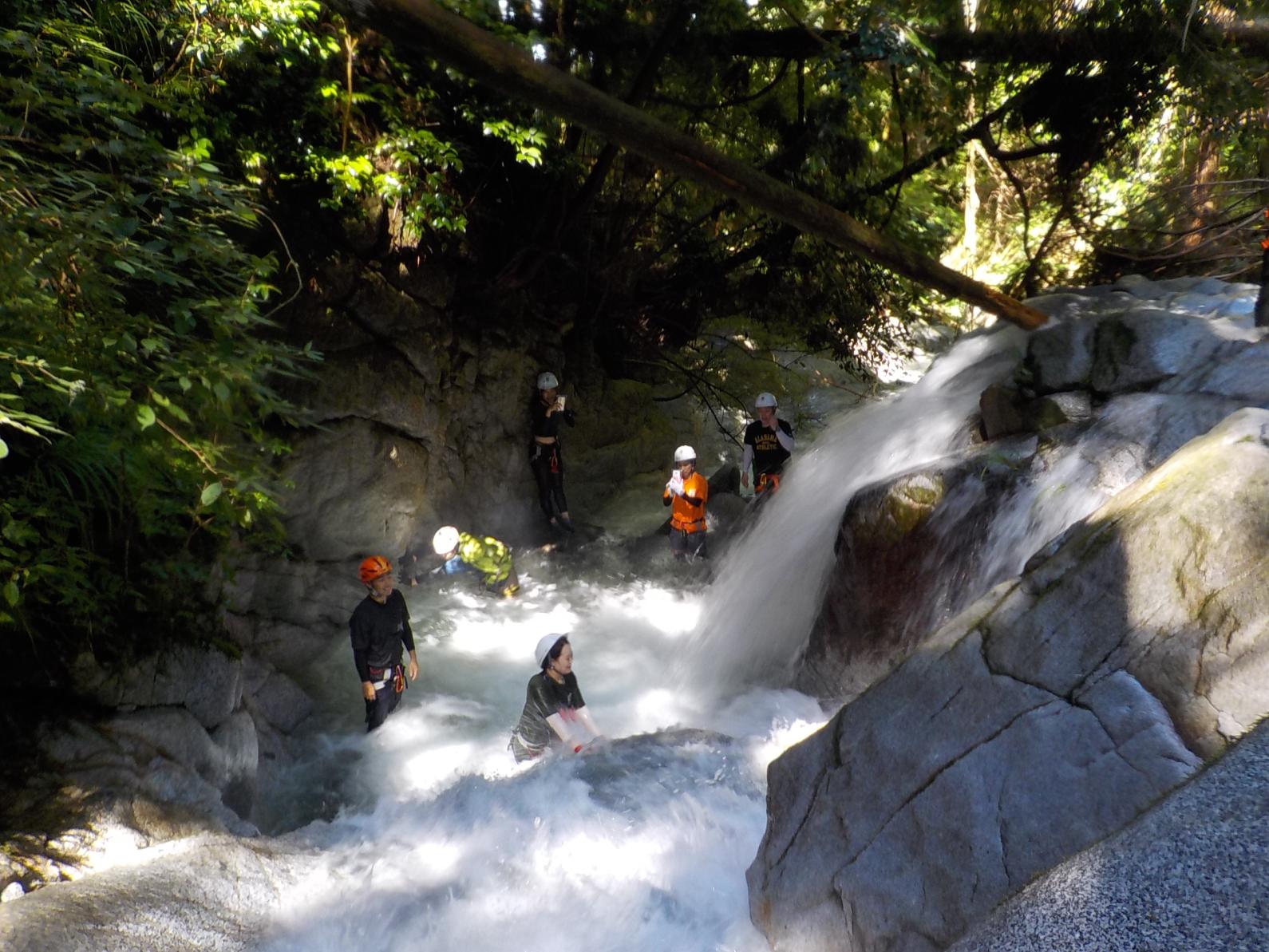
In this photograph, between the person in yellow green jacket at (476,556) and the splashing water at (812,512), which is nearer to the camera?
the splashing water at (812,512)

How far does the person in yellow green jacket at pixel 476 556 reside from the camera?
7.66 metres

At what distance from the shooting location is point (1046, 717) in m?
2.44

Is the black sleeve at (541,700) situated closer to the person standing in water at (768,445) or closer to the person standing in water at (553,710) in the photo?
the person standing in water at (553,710)

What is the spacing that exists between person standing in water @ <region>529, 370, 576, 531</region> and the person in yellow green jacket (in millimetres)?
1366

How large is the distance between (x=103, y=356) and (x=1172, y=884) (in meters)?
3.79

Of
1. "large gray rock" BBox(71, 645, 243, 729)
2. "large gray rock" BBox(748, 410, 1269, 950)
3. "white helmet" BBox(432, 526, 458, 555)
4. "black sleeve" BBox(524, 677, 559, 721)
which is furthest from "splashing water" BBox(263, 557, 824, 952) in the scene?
"white helmet" BBox(432, 526, 458, 555)

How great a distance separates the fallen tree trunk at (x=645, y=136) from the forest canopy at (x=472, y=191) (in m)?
0.07

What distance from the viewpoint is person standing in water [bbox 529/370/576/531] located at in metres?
9.03

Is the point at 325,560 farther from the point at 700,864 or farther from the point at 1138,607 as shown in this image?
the point at 1138,607

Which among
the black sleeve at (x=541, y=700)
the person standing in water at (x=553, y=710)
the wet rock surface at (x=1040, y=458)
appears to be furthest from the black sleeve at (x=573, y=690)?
the wet rock surface at (x=1040, y=458)

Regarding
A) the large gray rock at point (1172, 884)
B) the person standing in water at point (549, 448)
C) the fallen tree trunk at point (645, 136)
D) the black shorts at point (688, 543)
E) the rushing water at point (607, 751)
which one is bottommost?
the large gray rock at point (1172, 884)

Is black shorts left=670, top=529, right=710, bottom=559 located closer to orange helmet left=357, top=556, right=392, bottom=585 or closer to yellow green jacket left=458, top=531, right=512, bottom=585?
yellow green jacket left=458, top=531, right=512, bottom=585

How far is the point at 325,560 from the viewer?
24.8 ft

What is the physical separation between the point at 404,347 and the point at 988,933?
7.64 metres
